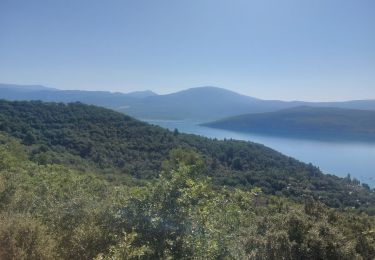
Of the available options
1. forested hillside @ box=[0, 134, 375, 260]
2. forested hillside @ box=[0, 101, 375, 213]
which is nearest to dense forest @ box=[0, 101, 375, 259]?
forested hillside @ box=[0, 134, 375, 260]

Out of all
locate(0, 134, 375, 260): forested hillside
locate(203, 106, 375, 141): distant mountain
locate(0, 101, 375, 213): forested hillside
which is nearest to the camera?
locate(0, 134, 375, 260): forested hillside

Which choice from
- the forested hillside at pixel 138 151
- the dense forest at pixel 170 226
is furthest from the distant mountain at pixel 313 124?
the dense forest at pixel 170 226

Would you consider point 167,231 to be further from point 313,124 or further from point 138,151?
point 313,124

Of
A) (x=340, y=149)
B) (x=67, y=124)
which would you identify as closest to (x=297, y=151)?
(x=340, y=149)

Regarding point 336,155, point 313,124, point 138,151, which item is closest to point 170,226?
point 138,151

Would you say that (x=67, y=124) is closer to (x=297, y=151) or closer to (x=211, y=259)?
(x=211, y=259)

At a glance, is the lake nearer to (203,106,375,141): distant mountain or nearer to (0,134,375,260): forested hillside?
(203,106,375,141): distant mountain
